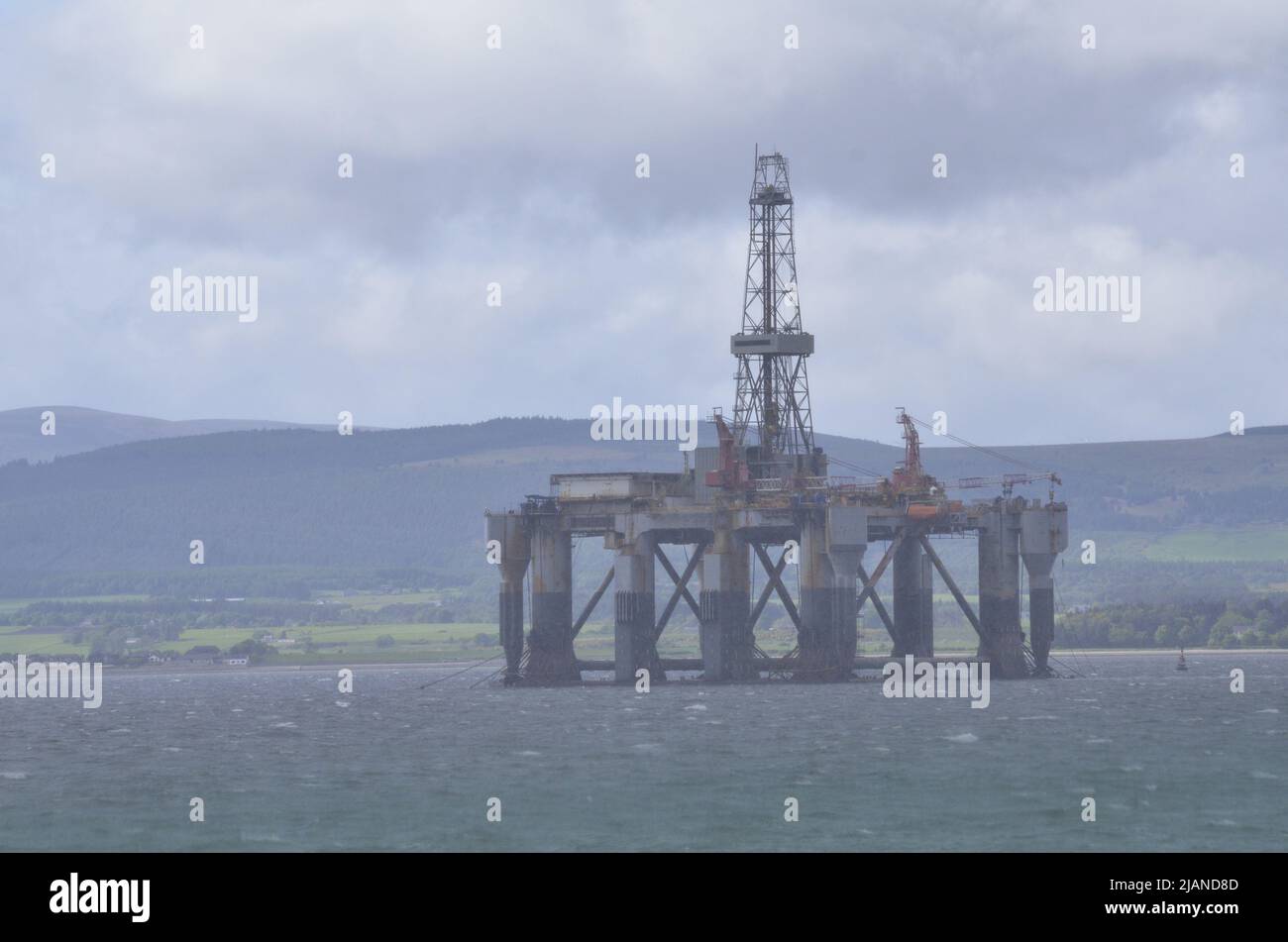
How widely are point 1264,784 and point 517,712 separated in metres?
47.3

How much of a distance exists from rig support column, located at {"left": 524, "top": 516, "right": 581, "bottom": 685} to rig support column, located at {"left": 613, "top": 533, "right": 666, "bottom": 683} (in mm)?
4000

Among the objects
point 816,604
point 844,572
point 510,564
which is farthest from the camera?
point 510,564

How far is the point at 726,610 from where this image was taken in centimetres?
12650

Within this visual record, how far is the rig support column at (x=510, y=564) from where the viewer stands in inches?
5266

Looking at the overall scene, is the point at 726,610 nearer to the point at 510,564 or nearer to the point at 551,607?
the point at 551,607

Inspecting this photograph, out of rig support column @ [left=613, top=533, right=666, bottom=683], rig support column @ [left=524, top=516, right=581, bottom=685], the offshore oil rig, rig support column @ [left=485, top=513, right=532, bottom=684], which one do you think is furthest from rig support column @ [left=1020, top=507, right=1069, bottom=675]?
rig support column @ [left=485, top=513, right=532, bottom=684]

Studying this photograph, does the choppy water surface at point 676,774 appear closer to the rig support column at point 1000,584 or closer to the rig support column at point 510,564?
the rig support column at point 1000,584

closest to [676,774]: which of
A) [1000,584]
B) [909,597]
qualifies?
[1000,584]

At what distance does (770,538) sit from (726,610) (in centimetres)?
640

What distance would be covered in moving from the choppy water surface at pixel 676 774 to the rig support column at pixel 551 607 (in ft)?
31.8

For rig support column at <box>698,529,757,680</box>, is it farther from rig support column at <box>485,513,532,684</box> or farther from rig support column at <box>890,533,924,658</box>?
rig support column at <box>485,513,532,684</box>

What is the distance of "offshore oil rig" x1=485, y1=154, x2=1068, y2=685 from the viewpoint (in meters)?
123

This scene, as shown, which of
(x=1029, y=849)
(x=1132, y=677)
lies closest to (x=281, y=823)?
(x=1029, y=849)
